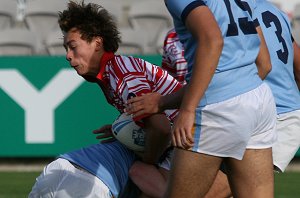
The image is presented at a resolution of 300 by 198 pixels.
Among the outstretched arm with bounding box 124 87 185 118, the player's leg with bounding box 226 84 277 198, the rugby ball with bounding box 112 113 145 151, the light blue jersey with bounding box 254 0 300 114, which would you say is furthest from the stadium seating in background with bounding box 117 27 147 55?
the player's leg with bounding box 226 84 277 198

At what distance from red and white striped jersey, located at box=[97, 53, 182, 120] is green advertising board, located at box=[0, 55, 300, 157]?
459 centimetres

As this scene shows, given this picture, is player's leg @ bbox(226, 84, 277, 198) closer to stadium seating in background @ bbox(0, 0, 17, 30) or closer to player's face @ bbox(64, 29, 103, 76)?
player's face @ bbox(64, 29, 103, 76)

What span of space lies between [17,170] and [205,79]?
608 centimetres

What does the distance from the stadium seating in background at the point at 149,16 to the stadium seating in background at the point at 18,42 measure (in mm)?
1602

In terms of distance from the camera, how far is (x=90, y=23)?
192 inches

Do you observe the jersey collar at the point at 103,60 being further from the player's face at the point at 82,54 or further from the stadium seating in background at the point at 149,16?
the stadium seating in background at the point at 149,16

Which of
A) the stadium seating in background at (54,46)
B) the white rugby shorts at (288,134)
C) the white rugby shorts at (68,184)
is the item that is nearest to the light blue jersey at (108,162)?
the white rugby shorts at (68,184)

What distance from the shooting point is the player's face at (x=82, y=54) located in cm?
484

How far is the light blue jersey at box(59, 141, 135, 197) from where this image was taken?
5.05 metres

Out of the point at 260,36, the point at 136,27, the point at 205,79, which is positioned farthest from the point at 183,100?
the point at 136,27

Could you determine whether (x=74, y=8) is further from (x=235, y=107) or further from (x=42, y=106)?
(x=42, y=106)

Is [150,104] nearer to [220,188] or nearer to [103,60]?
[103,60]

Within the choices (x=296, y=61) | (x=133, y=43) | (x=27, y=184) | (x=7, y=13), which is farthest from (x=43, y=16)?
(x=296, y=61)

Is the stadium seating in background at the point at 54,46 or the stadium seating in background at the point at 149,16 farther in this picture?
the stadium seating in background at the point at 149,16
